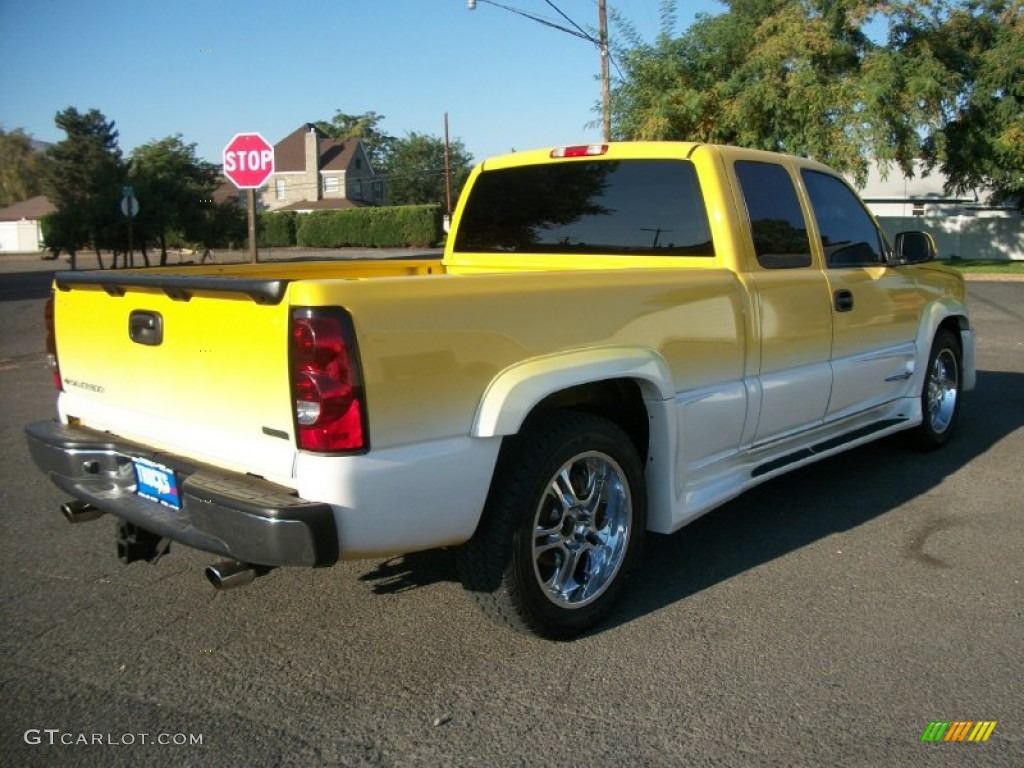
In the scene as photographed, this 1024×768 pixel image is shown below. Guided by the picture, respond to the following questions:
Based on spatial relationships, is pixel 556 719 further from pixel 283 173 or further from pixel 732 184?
pixel 283 173

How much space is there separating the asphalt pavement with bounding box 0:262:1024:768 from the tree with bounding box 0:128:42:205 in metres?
104

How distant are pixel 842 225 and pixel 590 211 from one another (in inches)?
59.3

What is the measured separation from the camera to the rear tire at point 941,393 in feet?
19.9

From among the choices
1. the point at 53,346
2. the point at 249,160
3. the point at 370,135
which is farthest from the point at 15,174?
the point at 53,346

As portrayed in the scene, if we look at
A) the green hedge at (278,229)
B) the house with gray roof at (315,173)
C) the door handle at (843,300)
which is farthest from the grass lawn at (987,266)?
the house with gray roof at (315,173)

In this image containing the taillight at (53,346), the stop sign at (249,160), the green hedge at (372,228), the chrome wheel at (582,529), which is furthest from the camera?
the green hedge at (372,228)

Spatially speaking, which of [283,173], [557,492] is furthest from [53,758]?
[283,173]

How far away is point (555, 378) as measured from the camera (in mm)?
3225

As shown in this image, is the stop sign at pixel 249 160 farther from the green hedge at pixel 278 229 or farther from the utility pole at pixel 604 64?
the green hedge at pixel 278 229

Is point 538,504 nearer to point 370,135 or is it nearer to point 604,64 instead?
point 604,64

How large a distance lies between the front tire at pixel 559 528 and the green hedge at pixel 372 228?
172 feet

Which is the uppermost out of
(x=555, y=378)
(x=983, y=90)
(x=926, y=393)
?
(x=983, y=90)

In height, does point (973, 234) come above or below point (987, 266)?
above

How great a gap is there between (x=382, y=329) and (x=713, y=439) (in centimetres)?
178
